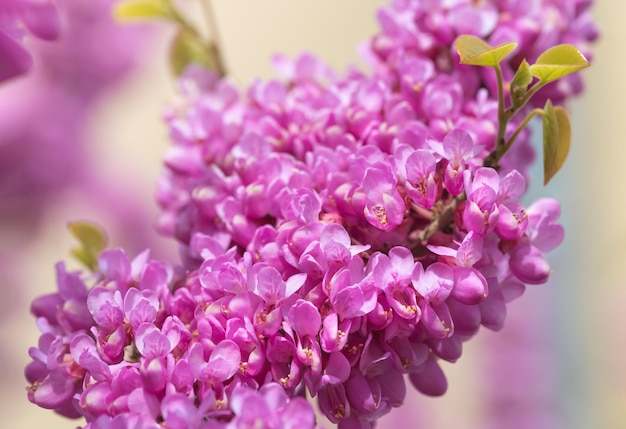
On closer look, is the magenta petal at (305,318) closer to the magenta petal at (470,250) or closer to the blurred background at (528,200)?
the magenta petal at (470,250)

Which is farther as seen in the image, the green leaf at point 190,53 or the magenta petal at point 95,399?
the green leaf at point 190,53

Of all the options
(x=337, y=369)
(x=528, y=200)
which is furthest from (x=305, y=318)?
(x=528, y=200)

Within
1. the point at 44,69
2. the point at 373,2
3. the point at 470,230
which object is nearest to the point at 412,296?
the point at 470,230

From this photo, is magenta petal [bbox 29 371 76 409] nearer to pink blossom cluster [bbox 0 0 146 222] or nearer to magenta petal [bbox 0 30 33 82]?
magenta petal [bbox 0 30 33 82]

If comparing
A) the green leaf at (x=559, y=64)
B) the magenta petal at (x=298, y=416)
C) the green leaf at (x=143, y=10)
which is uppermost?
the green leaf at (x=143, y=10)

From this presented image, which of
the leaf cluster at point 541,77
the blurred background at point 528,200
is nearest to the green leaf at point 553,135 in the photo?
the leaf cluster at point 541,77

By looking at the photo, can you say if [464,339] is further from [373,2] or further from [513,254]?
[373,2]

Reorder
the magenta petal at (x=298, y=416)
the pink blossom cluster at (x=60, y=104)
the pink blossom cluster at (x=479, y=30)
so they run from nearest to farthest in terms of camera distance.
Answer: the magenta petal at (x=298, y=416), the pink blossom cluster at (x=479, y=30), the pink blossom cluster at (x=60, y=104)
